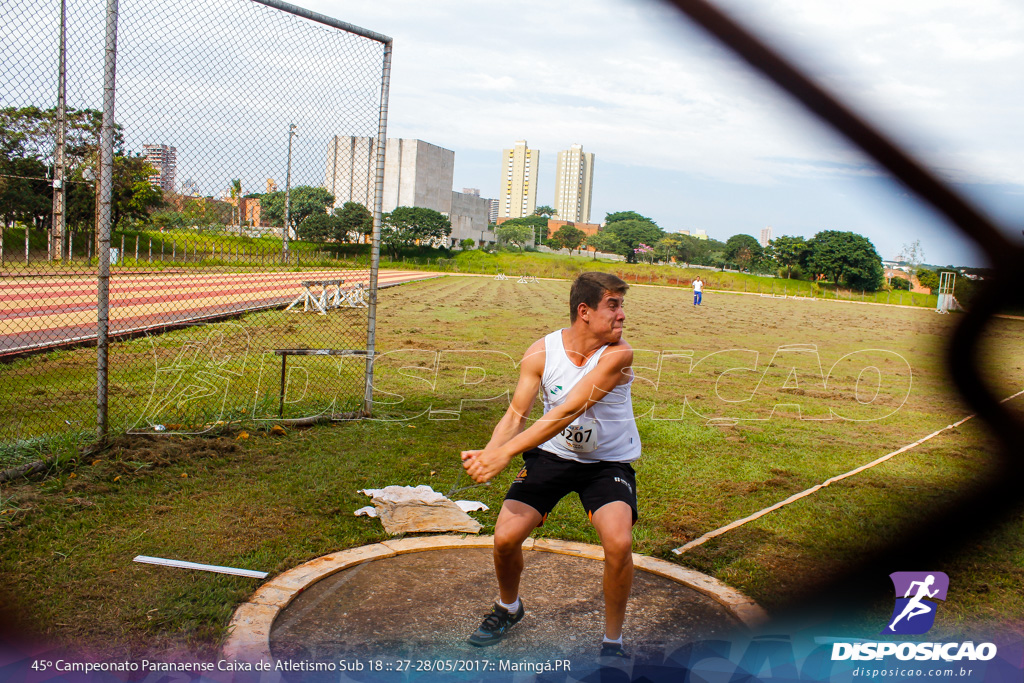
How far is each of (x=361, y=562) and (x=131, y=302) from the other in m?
14.8

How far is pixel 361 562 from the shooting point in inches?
167

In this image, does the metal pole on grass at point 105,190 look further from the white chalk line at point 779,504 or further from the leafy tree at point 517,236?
the leafy tree at point 517,236

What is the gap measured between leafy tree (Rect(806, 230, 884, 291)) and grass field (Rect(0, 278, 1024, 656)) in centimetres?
9

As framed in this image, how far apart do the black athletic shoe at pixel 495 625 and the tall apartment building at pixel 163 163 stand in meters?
3.68

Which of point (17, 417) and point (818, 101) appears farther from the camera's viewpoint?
point (17, 417)

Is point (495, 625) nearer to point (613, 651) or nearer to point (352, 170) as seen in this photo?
point (613, 651)

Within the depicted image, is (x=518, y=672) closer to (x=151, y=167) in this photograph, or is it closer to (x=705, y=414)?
(x=151, y=167)

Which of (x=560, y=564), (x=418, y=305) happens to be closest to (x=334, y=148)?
(x=560, y=564)

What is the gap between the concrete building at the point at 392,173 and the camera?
6.48m

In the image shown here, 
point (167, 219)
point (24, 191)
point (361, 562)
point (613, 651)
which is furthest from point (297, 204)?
point (613, 651)

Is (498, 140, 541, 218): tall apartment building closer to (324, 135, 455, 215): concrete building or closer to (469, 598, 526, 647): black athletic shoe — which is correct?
(324, 135, 455, 215): concrete building

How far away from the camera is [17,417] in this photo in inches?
258

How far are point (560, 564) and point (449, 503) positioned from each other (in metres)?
1.06

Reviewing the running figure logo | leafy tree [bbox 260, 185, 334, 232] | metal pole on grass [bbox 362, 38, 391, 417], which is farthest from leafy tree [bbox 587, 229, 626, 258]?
the running figure logo
